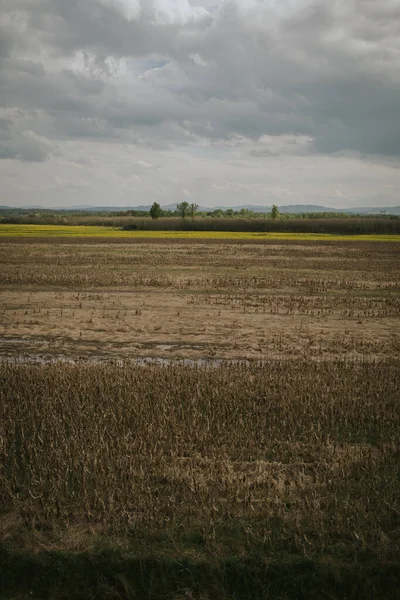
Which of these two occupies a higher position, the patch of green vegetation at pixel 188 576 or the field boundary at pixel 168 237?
the field boundary at pixel 168 237

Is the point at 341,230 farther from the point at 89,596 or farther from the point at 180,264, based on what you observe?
the point at 89,596

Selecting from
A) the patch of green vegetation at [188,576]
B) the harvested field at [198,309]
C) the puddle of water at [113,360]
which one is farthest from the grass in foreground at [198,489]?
the harvested field at [198,309]

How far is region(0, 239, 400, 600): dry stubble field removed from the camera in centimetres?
533

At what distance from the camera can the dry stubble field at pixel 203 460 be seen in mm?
5332

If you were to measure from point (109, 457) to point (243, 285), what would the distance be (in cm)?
1980

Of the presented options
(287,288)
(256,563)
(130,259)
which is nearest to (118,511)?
(256,563)

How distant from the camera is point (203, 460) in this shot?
7.26 meters

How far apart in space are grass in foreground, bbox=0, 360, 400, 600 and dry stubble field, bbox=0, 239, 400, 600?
0.02 meters

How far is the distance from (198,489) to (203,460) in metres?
0.85

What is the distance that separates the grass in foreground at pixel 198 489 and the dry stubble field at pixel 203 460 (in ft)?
0.07

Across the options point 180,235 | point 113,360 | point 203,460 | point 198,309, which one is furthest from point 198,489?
point 180,235

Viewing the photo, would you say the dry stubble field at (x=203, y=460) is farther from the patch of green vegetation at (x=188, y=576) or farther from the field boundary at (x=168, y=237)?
the field boundary at (x=168, y=237)

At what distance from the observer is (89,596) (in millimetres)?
5242

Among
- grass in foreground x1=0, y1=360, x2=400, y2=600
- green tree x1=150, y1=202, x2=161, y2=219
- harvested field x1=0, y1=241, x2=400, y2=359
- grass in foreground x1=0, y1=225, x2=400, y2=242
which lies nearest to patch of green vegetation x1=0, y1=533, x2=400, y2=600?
grass in foreground x1=0, y1=360, x2=400, y2=600
